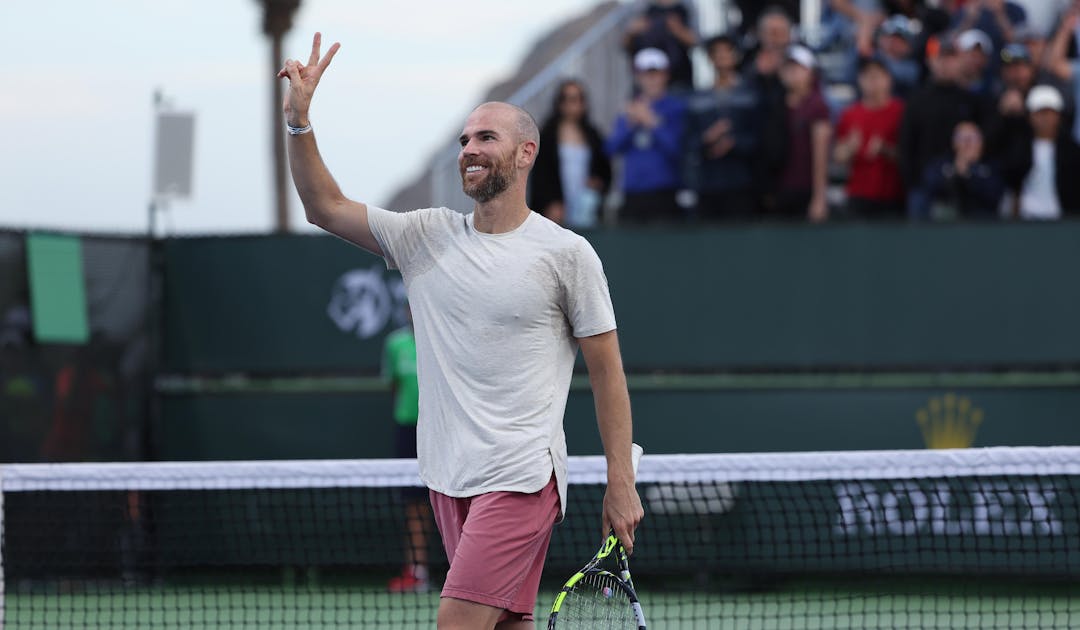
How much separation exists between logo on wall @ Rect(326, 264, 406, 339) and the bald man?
18.6 ft

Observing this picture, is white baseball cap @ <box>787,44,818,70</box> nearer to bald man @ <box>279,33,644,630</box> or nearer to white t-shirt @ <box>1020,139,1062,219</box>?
white t-shirt @ <box>1020,139,1062,219</box>

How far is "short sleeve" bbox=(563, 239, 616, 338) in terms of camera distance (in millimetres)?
3986

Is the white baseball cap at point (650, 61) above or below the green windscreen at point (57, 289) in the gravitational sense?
above

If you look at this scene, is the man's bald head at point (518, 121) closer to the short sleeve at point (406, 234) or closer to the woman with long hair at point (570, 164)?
the short sleeve at point (406, 234)

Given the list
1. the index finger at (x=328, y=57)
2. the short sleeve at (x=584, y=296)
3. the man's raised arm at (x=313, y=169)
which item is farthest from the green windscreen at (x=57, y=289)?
the short sleeve at (x=584, y=296)

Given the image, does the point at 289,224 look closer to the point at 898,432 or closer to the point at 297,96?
the point at 898,432

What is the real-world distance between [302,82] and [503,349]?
2.71 ft

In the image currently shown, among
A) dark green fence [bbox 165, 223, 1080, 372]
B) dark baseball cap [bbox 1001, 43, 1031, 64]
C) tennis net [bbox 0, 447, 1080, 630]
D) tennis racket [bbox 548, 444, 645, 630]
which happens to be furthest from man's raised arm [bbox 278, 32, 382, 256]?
dark baseball cap [bbox 1001, 43, 1031, 64]

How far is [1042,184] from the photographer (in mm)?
9477

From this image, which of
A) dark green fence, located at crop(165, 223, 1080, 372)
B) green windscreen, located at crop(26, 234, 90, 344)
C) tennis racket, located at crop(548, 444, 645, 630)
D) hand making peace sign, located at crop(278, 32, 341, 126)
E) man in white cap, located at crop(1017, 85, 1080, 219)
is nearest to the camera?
hand making peace sign, located at crop(278, 32, 341, 126)

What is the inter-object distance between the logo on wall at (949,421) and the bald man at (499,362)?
5467 mm

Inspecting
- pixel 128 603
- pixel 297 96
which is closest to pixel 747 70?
pixel 128 603

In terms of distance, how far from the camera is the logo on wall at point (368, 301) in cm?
976

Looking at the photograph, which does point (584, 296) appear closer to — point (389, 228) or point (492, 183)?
point (492, 183)
